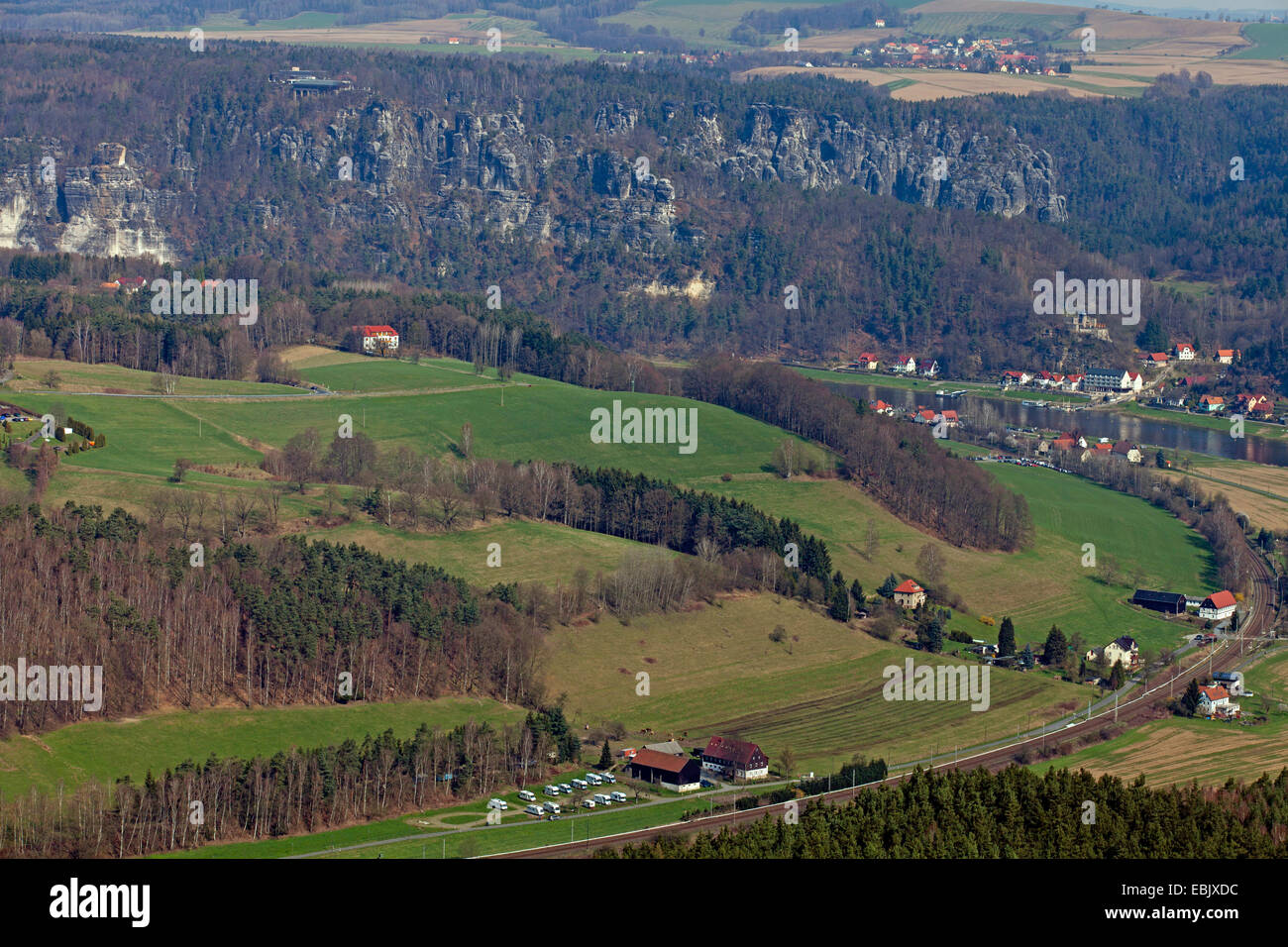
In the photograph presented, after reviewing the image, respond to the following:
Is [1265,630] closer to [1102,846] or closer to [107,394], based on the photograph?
[1102,846]

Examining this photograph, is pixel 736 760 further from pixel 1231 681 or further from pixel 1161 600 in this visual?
pixel 1161 600

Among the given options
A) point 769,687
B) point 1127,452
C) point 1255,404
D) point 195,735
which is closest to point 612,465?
point 769,687

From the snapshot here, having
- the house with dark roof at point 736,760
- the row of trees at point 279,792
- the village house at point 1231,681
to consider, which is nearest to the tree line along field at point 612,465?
the village house at point 1231,681

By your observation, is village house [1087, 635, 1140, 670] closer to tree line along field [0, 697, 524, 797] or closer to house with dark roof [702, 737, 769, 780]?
house with dark roof [702, 737, 769, 780]
